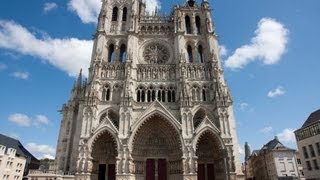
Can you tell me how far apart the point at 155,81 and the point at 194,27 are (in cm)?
918

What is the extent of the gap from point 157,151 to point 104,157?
5.21 m

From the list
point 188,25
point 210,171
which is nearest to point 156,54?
point 188,25

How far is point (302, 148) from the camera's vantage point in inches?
1072

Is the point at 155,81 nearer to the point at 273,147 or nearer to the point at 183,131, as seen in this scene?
the point at 183,131

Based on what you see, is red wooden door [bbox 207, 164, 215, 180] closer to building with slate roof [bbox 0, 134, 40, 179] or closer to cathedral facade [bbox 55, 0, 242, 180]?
cathedral facade [bbox 55, 0, 242, 180]

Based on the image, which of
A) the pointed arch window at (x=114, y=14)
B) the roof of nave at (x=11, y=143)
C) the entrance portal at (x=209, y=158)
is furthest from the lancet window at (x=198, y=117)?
the roof of nave at (x=11, y=143)

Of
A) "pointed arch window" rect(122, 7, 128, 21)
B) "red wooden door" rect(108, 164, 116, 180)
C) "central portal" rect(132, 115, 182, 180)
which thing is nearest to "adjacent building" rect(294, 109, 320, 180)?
"central portal" rect(132, 115, 182, 180)

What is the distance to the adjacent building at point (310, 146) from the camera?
24922 mm

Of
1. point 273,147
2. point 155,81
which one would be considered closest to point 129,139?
point 155,81

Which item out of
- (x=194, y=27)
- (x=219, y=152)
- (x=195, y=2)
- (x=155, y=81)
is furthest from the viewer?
(x=195, y=2)

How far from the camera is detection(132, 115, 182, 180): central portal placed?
23.5 meters

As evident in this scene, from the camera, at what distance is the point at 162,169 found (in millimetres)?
24188

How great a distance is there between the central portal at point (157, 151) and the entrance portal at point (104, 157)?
2.39 metres

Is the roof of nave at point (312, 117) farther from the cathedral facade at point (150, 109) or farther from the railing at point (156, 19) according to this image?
the railing at point (156, 19)
